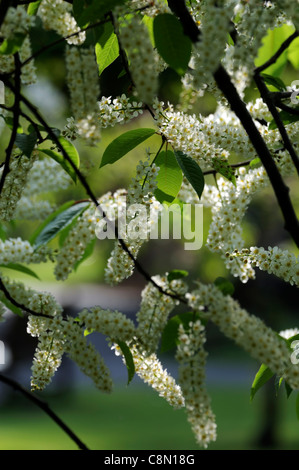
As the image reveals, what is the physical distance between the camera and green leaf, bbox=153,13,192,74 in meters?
1.18

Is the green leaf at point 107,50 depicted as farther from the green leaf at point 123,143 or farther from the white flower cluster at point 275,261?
the white flower cluster at point 275,261

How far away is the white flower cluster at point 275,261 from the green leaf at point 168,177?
26 centimetres

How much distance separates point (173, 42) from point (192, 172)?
48 cm

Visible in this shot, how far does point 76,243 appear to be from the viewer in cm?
180

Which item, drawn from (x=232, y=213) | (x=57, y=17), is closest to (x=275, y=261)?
(x=232, y=213)

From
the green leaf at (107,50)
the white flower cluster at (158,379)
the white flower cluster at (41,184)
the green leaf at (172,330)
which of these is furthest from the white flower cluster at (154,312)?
the white flower cluster at (41,184)

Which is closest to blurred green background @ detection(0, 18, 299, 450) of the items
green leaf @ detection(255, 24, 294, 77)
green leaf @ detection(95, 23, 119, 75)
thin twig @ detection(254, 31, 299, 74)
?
green leaf @ detection(255, 24, 294, 77)

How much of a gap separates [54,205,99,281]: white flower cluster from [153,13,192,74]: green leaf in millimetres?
741

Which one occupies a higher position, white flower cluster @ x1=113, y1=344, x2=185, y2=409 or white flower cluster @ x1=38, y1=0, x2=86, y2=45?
white flower cluster @ x1=38, y1=0, x2=86, y2=45

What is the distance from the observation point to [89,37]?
1517mm

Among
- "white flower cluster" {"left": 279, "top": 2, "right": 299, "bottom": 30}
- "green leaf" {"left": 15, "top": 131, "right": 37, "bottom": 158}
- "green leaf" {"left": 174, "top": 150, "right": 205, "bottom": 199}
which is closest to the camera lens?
"white flower cluster" {"left": 279, "top": 2, "right": 299, "bottom": 30}

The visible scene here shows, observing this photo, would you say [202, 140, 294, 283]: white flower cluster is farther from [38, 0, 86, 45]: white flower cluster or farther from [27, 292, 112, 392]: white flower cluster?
[38, 0, 86, 45]: white flower cluster

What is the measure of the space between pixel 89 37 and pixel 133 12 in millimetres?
359

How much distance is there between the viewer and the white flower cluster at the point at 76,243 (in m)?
1.73
